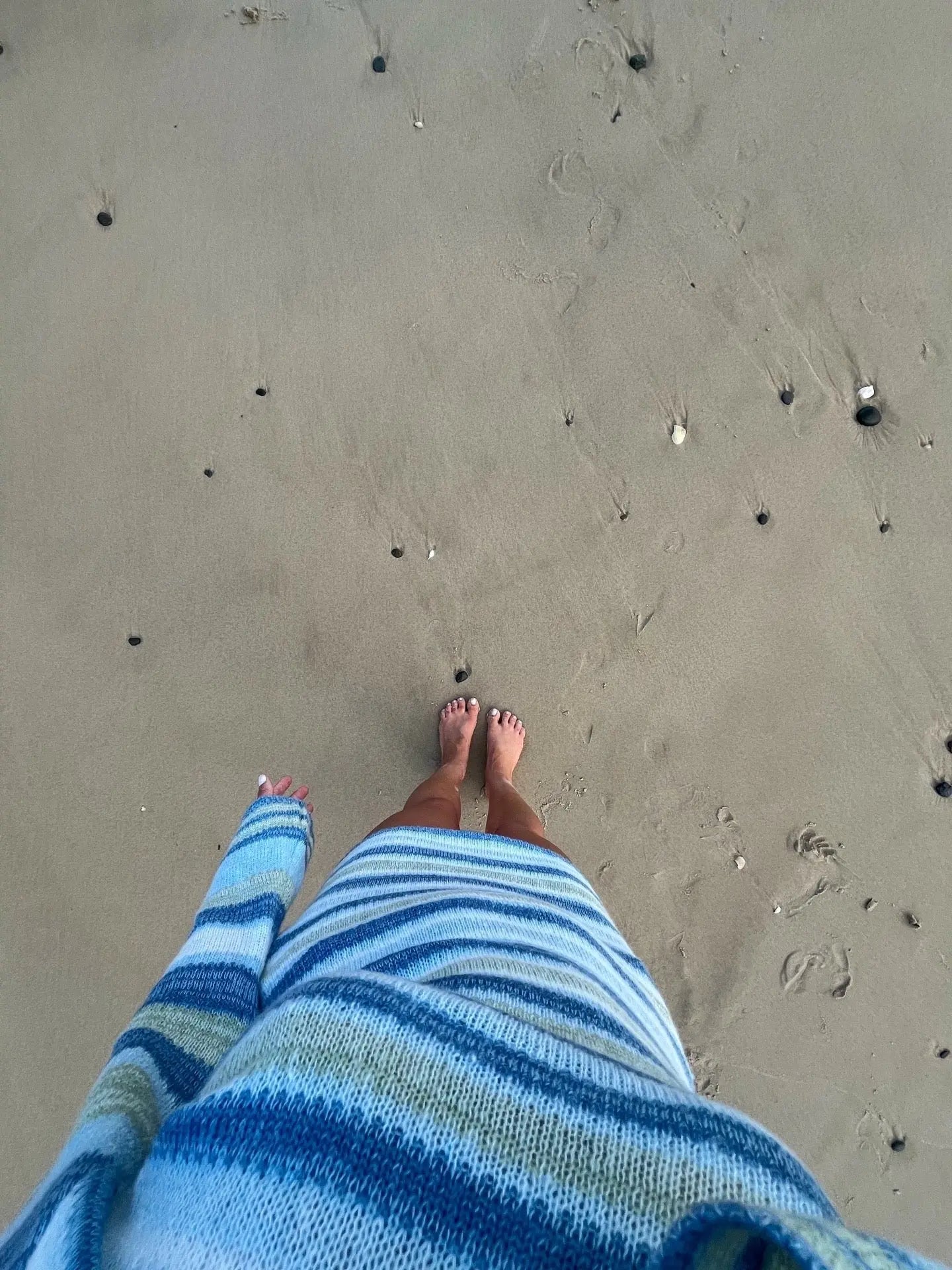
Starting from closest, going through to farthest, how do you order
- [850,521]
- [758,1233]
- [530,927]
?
1. [758,1233]
2. [530,927]
3. [850,521]

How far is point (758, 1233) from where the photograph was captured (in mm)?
528

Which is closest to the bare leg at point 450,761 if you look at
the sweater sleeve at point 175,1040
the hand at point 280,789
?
the hand at point 280,789

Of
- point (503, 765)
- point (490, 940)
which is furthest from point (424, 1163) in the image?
point (503, 765)

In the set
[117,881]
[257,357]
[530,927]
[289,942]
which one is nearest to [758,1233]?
[530,927]

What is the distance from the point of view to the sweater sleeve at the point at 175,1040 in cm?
73

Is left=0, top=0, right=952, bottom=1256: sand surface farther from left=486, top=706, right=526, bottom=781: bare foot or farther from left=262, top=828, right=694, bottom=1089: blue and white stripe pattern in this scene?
left=262, top=828, right=694, bottom=1089: blue and white stripe pattern

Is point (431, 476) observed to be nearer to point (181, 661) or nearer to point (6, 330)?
point (181, 661)

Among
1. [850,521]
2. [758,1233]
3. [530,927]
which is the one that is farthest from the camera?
[850,521]

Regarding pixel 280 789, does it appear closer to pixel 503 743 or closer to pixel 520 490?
pixel 503 743

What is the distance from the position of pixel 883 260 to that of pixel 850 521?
778mm

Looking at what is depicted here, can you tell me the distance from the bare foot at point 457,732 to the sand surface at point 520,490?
0.18 ft

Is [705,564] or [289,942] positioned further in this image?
[705,564]

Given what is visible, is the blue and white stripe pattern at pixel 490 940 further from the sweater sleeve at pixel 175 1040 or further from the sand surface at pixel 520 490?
the sand surface at pixel 520 490

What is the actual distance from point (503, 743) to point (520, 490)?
2.48ft
